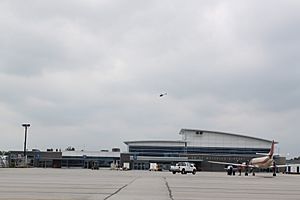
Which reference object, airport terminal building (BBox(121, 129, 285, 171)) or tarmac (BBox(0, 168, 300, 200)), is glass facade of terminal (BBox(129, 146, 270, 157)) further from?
tarmac (BBox(0, 168, 300, 200))

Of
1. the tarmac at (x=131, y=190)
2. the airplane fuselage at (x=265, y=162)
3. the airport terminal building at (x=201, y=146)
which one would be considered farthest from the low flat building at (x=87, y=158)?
the tarmac at (x=131, y=190)

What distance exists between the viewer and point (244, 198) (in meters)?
22.9

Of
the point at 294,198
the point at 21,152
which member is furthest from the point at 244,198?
the point at 21,152

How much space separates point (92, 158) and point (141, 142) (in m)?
17.0

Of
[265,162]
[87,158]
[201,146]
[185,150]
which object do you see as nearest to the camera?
[265,162]

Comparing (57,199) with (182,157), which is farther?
(182,157)

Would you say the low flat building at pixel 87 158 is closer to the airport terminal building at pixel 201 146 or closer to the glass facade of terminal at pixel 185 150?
the airport terminal building at pixel 201 146

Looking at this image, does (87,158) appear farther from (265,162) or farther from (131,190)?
(131,190)

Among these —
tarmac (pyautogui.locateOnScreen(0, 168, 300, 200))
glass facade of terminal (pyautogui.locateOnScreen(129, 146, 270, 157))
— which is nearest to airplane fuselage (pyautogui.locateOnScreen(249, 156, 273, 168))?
tarmac (pyautogui.locateOnScreen(0, 168, 300, 200))

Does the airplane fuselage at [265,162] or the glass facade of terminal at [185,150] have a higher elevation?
the glass facade of terminal at [185,150]

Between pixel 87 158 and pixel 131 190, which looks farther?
pixel 87 158

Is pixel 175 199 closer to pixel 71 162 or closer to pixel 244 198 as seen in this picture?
pixel 244 198

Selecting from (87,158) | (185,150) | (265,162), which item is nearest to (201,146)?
(185,150)

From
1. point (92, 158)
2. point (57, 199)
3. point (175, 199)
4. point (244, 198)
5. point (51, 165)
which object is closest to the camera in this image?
point (57, 199)
